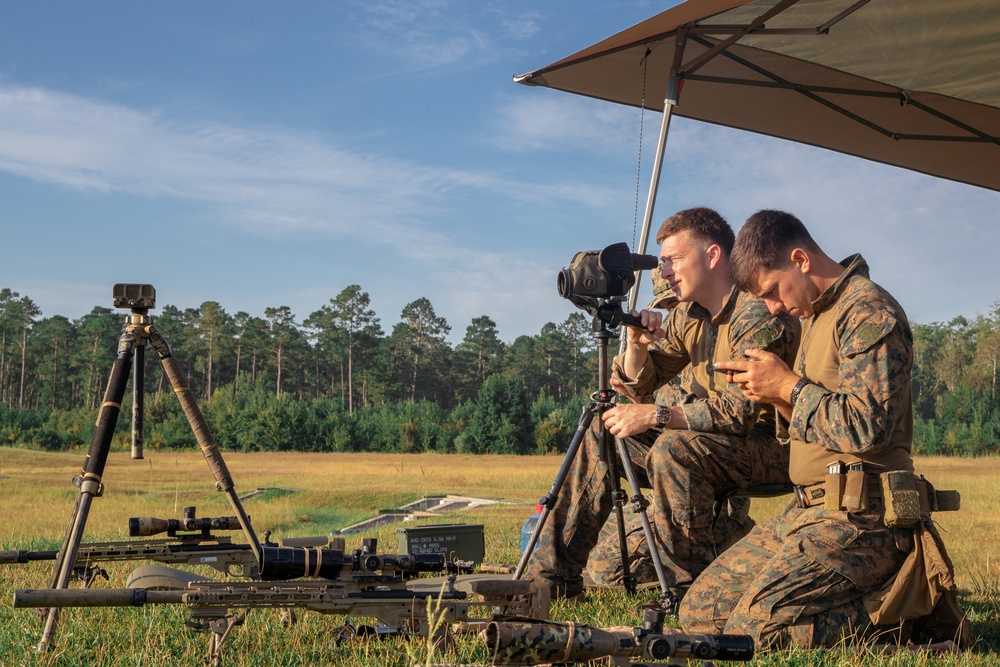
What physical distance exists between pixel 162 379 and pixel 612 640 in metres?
77.6

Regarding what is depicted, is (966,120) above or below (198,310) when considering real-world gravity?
below

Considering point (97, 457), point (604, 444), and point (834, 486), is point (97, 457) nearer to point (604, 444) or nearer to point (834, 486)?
point (604, 444)

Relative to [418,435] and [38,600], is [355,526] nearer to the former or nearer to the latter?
[38,600]

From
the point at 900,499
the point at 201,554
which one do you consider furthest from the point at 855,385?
the point at 201,554

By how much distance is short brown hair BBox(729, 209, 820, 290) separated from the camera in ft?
15.0

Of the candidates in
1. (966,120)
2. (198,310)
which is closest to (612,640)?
(966,120)

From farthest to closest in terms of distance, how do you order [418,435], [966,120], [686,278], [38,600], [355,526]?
[418,435] → [355,526] → [966,120] → [686,278] → [38,600]

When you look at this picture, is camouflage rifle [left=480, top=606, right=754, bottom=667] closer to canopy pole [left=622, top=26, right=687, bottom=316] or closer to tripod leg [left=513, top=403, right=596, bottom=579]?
tripod leg [left=513, top=403, right=596, bottom=579]

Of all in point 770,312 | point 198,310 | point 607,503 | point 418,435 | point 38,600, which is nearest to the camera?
point 38,600

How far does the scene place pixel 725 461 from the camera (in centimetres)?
530

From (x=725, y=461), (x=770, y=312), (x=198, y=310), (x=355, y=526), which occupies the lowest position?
(x=355, y=526)

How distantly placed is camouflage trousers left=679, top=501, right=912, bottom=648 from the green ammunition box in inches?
95.3

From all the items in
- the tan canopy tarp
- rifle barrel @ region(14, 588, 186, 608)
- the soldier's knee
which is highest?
the tan canopy tarp

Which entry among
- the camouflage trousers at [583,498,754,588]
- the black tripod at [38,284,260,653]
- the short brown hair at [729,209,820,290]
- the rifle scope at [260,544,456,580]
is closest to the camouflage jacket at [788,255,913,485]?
the short brown hair at [729,209,820,290]
